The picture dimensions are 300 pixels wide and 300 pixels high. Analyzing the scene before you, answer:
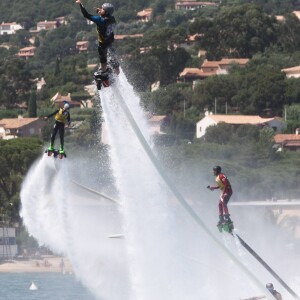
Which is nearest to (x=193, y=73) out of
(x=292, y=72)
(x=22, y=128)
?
(x=292, y=72)

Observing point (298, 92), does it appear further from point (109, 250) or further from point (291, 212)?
point (109, 250)

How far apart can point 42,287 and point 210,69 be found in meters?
87.0

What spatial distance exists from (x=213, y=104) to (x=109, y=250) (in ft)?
319

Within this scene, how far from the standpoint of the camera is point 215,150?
112500 millimetres

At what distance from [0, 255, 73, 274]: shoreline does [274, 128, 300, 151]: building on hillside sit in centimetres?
2819

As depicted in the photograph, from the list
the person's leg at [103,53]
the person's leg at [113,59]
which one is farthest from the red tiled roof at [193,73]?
the person's leg at [103,53]

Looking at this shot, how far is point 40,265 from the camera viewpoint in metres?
99.8

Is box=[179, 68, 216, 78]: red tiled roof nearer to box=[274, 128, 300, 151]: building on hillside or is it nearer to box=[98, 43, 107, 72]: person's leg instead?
box=[274, 128, 300, 151]: building on hillside

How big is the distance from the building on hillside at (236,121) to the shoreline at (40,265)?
32.1 metres

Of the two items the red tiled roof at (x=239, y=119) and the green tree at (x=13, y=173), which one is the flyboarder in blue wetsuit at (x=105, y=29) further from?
the red tiled roof at (x=239, y=119)

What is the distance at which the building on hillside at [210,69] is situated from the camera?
168m

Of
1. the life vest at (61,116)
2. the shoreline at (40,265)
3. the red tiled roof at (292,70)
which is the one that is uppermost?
the life vest at (61,116)

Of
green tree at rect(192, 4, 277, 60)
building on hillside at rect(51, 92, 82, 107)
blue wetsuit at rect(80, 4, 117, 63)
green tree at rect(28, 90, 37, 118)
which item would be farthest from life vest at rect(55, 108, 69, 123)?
green tree at rect(192, 4, 277, 60)

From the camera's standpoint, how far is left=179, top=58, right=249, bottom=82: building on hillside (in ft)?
553
